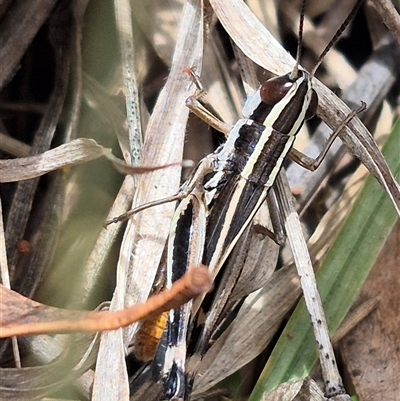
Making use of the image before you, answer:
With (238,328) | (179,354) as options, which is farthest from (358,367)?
(179,354)

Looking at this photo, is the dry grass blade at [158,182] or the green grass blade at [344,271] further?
the green grass blade at [344,271]

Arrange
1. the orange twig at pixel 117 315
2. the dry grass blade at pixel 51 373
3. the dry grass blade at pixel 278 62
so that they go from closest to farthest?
the orange twig at pixel 117 315 < the dry grass blade at pixel 51 373 < the dry grass blade at pixel 278 62

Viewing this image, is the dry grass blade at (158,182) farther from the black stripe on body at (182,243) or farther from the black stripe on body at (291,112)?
the black stripe on body at (291,112)

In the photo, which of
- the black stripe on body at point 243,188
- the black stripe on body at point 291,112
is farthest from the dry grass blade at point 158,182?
the black stripe on body at point 291,112

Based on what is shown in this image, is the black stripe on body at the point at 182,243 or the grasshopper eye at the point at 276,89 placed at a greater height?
the grasshopper eye at the point at 276,89

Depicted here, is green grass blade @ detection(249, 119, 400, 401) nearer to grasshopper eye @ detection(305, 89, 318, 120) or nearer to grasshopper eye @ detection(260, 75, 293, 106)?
grasshopper eye @ detection(305, 89, 318, 120)

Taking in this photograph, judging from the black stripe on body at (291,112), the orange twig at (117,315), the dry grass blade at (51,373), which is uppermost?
the black stripe on body at (291,112)

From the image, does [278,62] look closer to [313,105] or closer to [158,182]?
[313,105]

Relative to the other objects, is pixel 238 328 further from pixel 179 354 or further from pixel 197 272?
pixel 197 272
